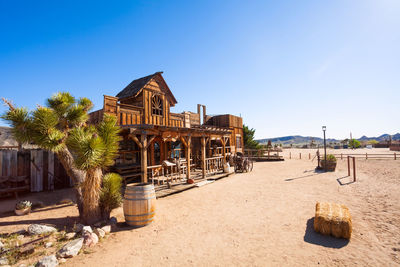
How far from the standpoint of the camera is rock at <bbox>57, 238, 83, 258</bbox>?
3.79m

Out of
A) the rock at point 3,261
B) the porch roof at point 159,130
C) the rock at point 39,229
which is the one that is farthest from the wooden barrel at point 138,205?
the porch roof at point 159,130

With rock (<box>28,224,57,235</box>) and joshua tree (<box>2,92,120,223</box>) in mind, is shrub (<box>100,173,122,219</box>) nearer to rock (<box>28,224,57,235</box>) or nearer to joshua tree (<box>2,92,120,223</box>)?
joshua tree (<box>2,92,120,223</box>)

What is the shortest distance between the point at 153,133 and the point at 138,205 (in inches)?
156

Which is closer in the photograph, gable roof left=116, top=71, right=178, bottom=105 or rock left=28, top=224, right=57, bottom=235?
rock left=28, top=224, right=57, bottom=235

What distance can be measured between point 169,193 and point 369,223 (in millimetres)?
7271

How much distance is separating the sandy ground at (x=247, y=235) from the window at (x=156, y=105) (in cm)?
653

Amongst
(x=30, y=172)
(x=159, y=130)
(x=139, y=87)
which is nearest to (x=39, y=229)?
(x=159, y=130)

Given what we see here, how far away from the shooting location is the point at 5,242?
426 centimetres

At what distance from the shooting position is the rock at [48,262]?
3405 millimetres

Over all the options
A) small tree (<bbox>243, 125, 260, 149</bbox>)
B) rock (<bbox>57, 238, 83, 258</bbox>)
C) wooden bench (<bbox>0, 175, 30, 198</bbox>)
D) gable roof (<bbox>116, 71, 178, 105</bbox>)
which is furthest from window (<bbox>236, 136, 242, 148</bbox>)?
rock (<bbox>57, 238, 83, 258</bbox>)

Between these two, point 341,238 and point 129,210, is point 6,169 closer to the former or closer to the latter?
point 129,210

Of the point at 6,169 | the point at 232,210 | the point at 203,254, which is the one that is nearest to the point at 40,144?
the point at 203,254

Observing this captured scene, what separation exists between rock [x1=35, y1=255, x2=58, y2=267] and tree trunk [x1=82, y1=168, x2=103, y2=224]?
1.65 meters

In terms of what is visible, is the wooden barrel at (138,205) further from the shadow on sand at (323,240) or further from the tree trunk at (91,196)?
the shadow on sand at (323,240)
